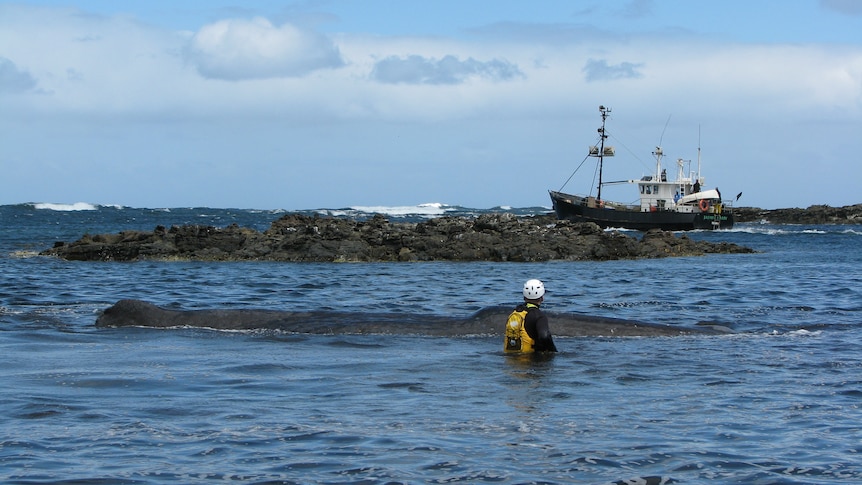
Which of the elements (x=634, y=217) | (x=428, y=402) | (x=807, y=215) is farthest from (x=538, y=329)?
(x=807, y=215)

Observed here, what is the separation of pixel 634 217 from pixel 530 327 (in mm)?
51157

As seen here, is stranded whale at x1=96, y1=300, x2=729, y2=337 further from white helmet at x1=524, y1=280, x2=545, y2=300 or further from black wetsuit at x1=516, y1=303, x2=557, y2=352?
white helmet at x1=524, y1=280, x2=545, y2=300

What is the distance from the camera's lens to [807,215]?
91312 millimetres

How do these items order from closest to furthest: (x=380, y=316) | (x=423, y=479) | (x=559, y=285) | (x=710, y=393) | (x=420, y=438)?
1. (x=423, y=479)
2. (x=420, y=438)
3. (x=710, y=393)
4. (x=380, y=316)
5. (x=559, y=285)

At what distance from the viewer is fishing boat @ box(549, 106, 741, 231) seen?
204ft

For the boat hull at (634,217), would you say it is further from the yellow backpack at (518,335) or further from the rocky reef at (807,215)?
the yellow backpack at (518,335)

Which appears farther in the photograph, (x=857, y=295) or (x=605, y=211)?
(x=605, y=211)

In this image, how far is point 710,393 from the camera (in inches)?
406

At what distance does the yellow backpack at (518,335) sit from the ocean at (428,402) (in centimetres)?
29

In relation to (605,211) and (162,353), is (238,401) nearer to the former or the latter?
(162,353)

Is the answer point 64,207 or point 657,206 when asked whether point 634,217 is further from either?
point 64,207

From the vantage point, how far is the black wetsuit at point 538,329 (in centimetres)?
1216

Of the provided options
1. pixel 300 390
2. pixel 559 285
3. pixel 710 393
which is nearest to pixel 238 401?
pixel 300 390

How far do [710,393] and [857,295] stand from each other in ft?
44.1
